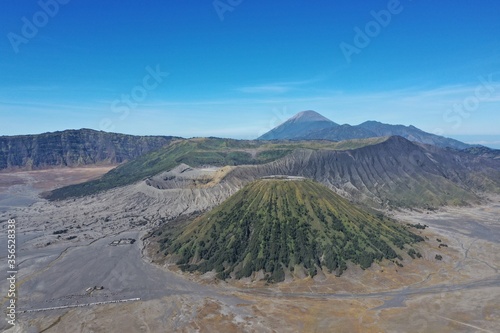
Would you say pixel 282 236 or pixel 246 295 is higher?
pixel 282 236

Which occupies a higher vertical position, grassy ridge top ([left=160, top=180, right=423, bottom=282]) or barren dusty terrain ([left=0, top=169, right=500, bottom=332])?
grassy ridge top ([left=160, top=180, right=423, bottom=282])

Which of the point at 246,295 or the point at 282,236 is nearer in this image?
the point at 246,295

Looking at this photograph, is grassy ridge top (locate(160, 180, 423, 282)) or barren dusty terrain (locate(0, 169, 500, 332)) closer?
barren dusty terrain (locate(0, 169, 500, 332))

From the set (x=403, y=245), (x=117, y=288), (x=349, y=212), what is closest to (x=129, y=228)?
(x=117, y=288)

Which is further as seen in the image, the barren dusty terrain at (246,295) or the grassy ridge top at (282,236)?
the grassy ridge top at (282,236)

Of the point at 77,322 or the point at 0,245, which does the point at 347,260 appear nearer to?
the point at 77,322
